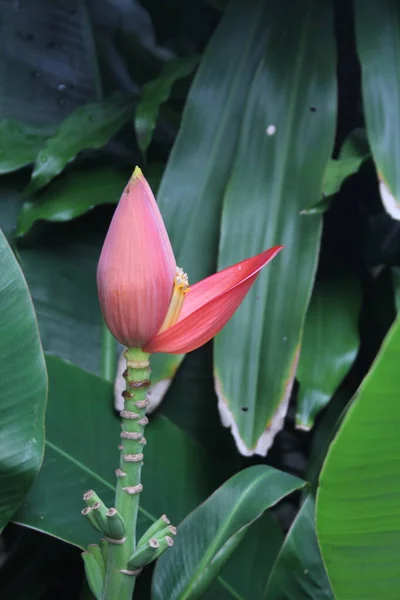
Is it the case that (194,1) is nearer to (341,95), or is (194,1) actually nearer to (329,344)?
(341,95)

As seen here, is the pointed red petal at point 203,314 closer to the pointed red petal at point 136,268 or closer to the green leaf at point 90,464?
the pointed red petal at point 136,268

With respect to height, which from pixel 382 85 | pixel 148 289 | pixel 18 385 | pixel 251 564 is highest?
pixel 382 85

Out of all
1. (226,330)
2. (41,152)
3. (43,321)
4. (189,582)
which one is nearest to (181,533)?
(189,582)

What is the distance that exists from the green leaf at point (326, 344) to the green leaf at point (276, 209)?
0.07 meters

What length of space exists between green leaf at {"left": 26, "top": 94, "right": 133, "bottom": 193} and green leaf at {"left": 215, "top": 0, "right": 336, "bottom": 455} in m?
0.18

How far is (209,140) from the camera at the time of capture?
663mm

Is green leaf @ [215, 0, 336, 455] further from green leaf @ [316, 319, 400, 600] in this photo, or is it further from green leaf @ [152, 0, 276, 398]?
green leaf @ [316, 319, 400, 600]

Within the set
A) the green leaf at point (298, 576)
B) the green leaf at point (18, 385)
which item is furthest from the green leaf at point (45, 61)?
the green leaf at point (298, 576)

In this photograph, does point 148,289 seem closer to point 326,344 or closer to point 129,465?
point 129,465

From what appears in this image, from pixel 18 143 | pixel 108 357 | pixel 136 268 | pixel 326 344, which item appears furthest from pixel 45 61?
pixel 136 268

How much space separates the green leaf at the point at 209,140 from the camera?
623 mm

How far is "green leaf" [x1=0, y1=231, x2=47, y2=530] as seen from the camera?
0.37 metres

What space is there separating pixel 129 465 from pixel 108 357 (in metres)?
0.36

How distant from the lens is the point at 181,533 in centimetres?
47
